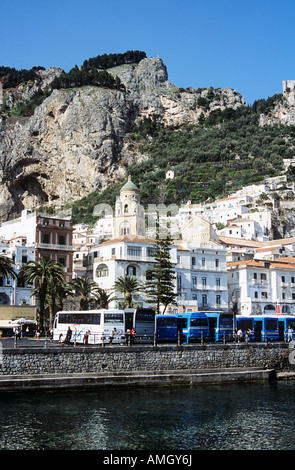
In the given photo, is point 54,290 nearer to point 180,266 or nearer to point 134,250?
point 134,250

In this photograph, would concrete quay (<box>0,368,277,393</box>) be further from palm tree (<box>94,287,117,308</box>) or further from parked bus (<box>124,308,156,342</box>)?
palm tree (<box>94,287,117,308</box>)

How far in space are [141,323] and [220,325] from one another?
26.8 ft

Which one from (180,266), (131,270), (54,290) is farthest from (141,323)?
(180,266)

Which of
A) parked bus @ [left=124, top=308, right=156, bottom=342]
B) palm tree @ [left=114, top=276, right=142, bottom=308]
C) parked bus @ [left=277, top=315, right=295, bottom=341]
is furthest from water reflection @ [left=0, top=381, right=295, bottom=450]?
palm tree @ [left=114, top=276, right=142, bottom=308]

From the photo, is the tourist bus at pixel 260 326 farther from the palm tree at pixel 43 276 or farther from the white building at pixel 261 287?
the white building at pixel 261 287

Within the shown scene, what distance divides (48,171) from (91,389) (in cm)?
14831

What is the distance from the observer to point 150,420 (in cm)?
2438

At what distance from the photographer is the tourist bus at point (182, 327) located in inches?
1656

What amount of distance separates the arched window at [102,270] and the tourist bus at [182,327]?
2453 cm

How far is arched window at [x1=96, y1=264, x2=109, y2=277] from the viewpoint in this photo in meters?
66.7

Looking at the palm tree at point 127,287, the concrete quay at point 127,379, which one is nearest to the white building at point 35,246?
the palm tree at point 127,287
